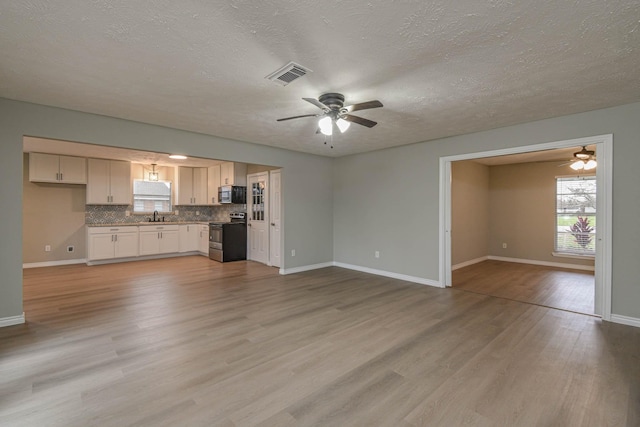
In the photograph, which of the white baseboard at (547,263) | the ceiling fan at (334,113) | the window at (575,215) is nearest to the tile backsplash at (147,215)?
the ceiling fan at (334,113)

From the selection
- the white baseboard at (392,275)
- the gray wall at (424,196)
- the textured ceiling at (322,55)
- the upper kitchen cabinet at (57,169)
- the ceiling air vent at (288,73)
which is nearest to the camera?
the textured ceiling at (322,55)

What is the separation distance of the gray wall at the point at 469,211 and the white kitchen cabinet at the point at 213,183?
618cm

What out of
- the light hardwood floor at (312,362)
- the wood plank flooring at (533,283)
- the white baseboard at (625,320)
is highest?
the white baseboard at (625,320)

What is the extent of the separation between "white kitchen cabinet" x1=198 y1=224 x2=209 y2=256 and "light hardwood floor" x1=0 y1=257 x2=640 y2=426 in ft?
12.1

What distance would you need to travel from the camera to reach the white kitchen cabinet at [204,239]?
26.4 ft

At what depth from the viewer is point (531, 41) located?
2094mm

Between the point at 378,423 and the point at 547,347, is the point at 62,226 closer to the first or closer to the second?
the point at 378,423

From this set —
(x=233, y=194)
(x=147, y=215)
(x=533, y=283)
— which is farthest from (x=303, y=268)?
(x=147, y=215)

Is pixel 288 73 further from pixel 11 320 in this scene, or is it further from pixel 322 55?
pixel 11 320

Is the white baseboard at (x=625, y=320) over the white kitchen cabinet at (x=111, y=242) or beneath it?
beneath

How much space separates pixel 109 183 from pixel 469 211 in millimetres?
9024

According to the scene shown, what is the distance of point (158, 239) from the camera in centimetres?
761

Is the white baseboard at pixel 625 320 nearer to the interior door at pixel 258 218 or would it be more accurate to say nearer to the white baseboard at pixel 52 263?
the interior door at pixel 258 218

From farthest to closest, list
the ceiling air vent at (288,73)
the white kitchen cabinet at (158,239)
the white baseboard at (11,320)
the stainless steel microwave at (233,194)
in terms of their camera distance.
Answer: the stainless steel microwave at (233,194), the white kitchen cabinet at (158,239), the white baseboard at (11,320), the ceiling air vent at (288,73)
